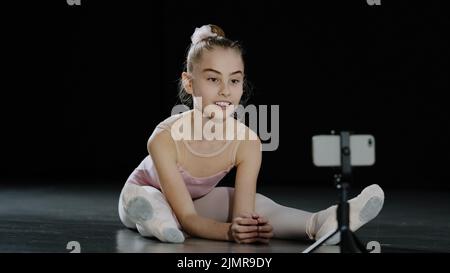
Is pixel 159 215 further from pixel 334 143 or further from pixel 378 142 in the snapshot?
pixel 378 142

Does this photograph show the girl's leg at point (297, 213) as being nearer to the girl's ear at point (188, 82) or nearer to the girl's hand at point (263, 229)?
the girl's hand at point (263, 229)

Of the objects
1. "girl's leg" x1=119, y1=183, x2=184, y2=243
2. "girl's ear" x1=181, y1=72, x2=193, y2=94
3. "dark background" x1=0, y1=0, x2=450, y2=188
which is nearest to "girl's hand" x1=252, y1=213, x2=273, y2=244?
"girl's leg" x1=119, y1=183, x2=184, y2=243

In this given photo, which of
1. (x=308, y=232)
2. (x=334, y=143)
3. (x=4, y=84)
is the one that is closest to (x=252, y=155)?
(x=308, y=232)

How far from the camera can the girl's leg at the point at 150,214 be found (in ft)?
6.89

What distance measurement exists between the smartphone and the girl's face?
0.58 metres

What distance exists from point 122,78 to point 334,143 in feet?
8.96

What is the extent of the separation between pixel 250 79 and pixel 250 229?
1.97 m

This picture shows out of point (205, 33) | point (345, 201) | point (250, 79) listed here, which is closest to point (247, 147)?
point (205, 33)

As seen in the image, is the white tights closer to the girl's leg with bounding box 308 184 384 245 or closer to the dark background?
the girl's leg with bounding box 308 184 384 245

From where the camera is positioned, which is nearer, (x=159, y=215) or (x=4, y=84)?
(x=159, y=215)

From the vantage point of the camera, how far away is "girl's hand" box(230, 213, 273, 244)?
206 cm

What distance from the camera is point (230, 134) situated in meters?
2.31

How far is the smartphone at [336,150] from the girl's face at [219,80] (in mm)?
582

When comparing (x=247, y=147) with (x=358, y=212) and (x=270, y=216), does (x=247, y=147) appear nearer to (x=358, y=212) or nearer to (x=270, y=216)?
(x=270, y=216)
